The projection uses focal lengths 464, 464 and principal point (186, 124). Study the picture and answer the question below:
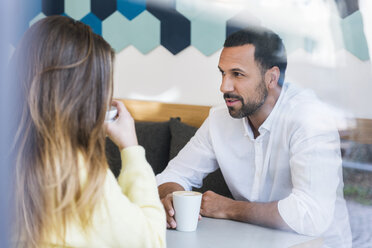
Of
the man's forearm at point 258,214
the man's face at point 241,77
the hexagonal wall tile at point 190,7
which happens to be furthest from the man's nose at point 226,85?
the man's forearm at point 258,214

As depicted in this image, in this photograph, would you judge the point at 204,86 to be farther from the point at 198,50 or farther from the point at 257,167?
the point at 257,167

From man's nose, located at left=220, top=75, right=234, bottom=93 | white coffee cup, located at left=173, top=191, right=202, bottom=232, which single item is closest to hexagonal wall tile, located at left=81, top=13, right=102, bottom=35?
man's nose, located at left=220, top=75, right=234, bottom=93

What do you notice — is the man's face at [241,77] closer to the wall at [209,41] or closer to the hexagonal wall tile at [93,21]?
the wall at [209,41]

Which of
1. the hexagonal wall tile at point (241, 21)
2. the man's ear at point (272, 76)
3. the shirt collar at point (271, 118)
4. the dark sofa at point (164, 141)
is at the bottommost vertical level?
the dark sofa at point (164, 141)

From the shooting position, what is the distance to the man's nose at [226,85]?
0.73 m

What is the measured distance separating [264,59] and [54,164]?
0.37 m

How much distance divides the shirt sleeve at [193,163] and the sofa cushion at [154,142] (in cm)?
6

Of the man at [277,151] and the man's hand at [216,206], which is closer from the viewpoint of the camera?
the man at [277,151]

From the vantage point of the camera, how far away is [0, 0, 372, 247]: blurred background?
62 centimetres

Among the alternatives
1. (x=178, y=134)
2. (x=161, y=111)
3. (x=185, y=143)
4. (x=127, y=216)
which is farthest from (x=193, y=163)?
(x=127, y=216)

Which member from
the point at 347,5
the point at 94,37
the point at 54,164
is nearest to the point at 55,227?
the point at 54,164

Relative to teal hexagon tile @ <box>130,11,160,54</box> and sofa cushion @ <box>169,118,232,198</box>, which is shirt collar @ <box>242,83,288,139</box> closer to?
sofa cushion @ <box>169,118,232,198</box>

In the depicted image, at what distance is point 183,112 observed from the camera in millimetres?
819

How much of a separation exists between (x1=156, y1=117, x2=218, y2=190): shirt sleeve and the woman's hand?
29 centimetres
